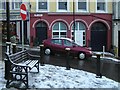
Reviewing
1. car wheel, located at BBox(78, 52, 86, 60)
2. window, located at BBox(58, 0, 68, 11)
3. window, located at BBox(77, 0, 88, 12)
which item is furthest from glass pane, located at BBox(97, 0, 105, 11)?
car wheel, located at BBox(78, 52, 86, 60)

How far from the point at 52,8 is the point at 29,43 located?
4761mm

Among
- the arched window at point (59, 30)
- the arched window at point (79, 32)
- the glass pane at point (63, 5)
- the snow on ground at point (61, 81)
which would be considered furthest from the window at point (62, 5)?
the snow on ground at point (61, 81)

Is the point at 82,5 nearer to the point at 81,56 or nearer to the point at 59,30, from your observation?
the point at 59,30

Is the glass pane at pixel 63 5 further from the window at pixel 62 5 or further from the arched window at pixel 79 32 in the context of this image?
the arched window at pixel 79 32

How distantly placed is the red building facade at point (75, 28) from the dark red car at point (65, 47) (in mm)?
9579

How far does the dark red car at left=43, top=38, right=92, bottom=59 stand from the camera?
23.0 meters

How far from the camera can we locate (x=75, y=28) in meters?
35.0

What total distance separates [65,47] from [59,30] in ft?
37.3

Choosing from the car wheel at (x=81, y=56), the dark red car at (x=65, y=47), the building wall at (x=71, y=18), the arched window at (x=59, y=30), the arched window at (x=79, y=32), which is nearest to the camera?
the car wheel at (x=81, y=56)

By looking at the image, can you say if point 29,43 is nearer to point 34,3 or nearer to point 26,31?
point 26,31

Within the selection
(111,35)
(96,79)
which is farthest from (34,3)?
(96,79)

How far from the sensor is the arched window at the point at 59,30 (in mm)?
34750

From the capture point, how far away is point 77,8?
35.2m

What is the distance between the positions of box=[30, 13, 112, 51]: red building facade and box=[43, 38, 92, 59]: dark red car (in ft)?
31.4
